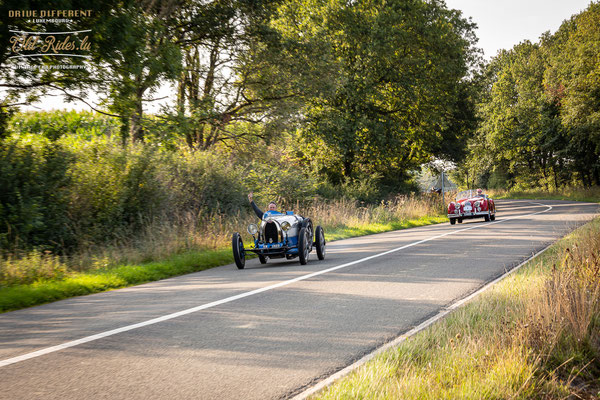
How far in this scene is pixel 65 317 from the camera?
668 cm

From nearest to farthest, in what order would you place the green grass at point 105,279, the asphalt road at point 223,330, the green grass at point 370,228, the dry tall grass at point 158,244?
the asphalt road at point 223,330 → the green grass at point 105,279 → the dry tall grass at point 158,244 → the green grass at point 370,228

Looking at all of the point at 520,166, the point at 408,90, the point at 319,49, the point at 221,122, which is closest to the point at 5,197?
the point at 221,122

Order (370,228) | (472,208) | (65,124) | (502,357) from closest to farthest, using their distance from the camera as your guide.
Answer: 1. (502,357)
2. (65,124)
3. (370,228)
4. (472,208)

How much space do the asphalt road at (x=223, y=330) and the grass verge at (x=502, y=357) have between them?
512 millimetres

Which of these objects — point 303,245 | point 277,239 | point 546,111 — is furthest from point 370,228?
point 546,111

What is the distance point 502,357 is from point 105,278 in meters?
7.74

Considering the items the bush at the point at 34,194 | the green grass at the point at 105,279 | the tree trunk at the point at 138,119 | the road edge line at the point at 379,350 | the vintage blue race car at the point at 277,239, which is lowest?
the road edge line at the point at 379,350

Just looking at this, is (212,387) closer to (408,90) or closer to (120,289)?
(120,289)

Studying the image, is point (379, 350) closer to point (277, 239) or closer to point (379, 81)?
point (277, 239)

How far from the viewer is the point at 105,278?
9.66 m

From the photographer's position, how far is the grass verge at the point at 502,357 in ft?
12.0

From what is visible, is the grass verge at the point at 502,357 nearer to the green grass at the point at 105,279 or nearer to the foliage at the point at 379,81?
the green grass at the point at 105,279

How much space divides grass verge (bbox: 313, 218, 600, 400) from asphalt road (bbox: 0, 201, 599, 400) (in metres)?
0.51

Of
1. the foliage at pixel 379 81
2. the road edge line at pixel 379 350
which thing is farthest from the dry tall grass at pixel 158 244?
the foliage at pixel 379 81
